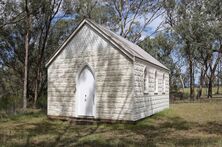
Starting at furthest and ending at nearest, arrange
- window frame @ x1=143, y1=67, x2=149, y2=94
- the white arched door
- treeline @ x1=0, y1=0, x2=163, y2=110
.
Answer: treeline @ x1=0, y1=0, x2=163, y2=110 → window frame @ x1=143, y1=67, x2=149, y2=94 → the white arched door

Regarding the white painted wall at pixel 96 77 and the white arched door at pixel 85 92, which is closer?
the white painted wall at pixel 96 77

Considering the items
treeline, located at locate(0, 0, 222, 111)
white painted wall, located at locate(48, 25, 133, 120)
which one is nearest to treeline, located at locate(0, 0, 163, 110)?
treeline, located at locate(0, 0, 222, 111)

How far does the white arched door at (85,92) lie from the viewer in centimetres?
1513

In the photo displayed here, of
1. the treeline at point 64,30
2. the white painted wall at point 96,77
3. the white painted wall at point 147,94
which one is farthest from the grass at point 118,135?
the treeline at point 64,30

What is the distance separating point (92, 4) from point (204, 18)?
15.8 meters

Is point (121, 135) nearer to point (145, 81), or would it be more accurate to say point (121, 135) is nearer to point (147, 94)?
point (147, 94)

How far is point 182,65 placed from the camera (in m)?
58.2

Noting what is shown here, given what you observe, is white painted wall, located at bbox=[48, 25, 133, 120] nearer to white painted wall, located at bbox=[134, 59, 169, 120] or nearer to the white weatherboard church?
the white weatherboard church

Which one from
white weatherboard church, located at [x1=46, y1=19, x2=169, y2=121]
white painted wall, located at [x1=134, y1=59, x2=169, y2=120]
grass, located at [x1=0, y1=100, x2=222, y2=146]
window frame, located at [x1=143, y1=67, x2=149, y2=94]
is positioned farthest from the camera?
window frame, located at [x1=143, y1=67, x2=149, y2=94]

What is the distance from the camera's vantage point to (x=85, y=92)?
15.4 metres

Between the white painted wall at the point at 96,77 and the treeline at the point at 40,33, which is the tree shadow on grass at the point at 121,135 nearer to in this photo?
the white painted wall at the point at 96,77

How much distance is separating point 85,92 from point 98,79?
1214mm

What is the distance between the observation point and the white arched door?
15.1 metres

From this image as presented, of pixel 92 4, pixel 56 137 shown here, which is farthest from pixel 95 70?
pixel 92 4
